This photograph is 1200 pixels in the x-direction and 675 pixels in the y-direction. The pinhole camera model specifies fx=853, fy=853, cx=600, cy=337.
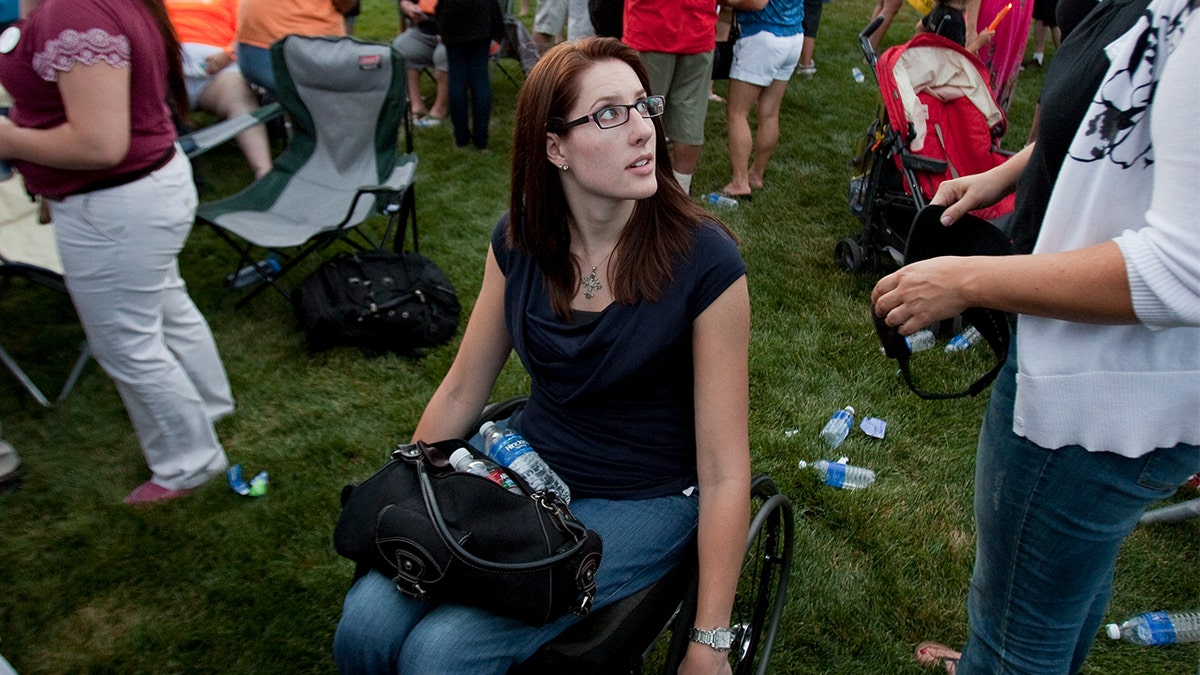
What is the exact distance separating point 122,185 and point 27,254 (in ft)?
5.13

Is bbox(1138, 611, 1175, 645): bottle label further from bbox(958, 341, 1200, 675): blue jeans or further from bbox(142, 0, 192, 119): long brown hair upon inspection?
bbox(142, 0, 192, 119): long brown hair

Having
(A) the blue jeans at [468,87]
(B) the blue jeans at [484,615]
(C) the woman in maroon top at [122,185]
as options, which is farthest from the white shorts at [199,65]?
(B) the blue jeans at [484,615]

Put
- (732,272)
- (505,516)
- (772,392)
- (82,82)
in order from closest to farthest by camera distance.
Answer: (505,516) < (732,272) < (82,82) < (772,392)

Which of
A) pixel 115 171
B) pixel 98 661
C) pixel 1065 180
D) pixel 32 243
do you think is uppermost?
pixel 1065 180

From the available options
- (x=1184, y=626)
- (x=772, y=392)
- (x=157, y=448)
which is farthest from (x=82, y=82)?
(x=1184, y=626)

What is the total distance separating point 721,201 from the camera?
18.1ft

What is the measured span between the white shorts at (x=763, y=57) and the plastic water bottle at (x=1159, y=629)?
146 inches

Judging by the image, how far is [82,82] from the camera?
7.55 ft

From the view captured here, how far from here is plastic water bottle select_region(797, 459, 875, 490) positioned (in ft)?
10.00

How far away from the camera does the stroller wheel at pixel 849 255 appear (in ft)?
14.8

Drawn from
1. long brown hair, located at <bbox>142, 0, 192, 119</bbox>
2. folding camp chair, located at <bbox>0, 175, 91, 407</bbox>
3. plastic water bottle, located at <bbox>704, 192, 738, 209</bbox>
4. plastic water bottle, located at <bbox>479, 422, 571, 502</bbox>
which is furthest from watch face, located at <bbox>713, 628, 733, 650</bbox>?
plastic water bottle, located at <bbox>704, 192, 738, 209</bbox>

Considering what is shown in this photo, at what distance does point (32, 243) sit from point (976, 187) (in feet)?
12.8

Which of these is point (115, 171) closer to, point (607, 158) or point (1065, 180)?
point (607, 158)

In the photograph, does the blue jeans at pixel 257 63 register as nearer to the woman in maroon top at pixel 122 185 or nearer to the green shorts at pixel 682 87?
the green shorts at pixel 682 87
